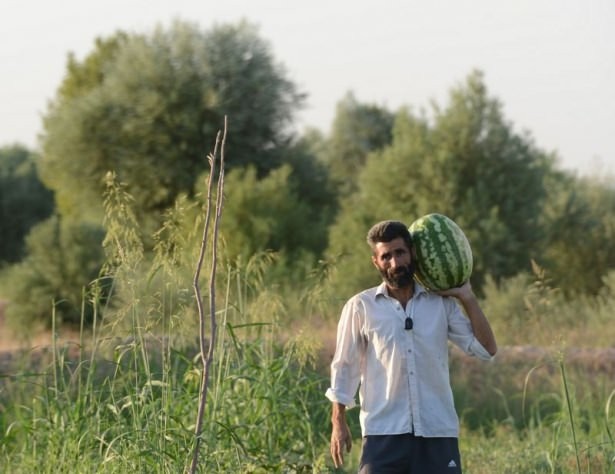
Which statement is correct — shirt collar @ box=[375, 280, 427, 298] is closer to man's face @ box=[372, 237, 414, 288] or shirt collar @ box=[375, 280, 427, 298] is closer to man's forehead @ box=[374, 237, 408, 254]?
man's face @ box=[372, 237, 414, 288]

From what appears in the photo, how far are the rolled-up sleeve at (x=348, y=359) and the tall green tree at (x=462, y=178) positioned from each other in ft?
59.7

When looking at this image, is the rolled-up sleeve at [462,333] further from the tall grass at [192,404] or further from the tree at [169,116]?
the tree at [169,116]

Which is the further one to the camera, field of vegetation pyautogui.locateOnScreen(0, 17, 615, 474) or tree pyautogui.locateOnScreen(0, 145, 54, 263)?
tree pyautogui.locateOnScreen(0, 145, 54, 263)

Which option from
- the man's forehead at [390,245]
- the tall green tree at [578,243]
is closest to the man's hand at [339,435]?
the man's forehead at [390,245]

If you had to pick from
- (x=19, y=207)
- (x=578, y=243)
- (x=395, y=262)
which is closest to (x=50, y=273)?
(x=578, y=243)

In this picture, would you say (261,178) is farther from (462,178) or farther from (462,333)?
(462,333)

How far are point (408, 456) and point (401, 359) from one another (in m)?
0.39

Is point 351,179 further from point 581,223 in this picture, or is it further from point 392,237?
point 392,237

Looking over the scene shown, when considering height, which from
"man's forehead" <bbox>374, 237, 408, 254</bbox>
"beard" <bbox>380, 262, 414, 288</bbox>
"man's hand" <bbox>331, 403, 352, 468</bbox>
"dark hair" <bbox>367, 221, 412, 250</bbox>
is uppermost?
"dark hair" <bbox>367, 221, 412, 250</bbox>

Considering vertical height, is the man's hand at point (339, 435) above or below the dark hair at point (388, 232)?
below

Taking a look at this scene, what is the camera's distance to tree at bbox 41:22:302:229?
28.5 m

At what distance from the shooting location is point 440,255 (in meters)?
4.67

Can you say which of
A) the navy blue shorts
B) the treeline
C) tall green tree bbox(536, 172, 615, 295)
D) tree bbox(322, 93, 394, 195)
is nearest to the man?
the navy blue shorts

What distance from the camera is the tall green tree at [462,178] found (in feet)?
76.7
